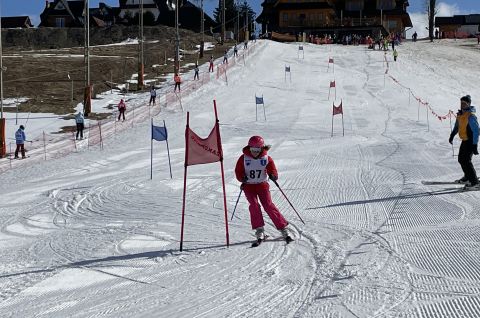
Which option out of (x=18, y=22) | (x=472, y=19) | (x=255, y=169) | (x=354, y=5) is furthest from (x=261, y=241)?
(x=472, y=19)

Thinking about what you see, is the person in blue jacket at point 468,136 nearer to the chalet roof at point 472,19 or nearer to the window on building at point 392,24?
the window on building at point 392,24

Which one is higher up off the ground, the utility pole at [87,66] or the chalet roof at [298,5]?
the chalet roof at [298,5]

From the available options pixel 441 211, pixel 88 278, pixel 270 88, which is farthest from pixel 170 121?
pixel 88 278

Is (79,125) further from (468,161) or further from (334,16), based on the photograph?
(334,16)

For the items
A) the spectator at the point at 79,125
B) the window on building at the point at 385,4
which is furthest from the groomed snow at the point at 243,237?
the window on building at the point at 385,4

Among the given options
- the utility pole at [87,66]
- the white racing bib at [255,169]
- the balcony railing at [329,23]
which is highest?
the balcony railing at [329,23]

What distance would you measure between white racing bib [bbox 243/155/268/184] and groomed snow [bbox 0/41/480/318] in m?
0.84

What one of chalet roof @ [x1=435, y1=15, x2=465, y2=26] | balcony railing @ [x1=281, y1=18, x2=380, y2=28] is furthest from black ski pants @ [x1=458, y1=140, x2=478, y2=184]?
chalet roof @ [x1=435, y1=15, x2=465, y2=26]

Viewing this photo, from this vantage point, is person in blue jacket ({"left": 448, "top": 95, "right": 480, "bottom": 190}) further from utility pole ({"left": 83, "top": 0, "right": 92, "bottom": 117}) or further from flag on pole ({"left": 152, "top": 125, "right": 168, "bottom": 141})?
utility pole ({"left": 83, "top": 0, "right": 92, "bottom": 117})

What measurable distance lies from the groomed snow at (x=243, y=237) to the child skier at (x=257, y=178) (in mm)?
294

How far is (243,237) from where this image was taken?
8.48 m

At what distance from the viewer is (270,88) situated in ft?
120

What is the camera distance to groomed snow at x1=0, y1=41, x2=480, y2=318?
584 cm

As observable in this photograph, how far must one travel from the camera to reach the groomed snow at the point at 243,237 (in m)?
5.84
